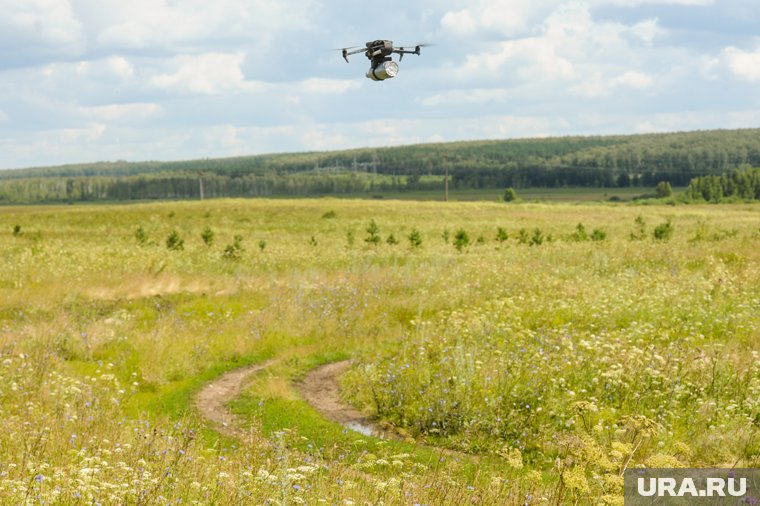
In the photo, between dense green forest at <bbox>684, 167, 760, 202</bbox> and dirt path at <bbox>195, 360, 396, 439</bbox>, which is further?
dense green forest at <bbox>684, 167, 760, 202</bbox>

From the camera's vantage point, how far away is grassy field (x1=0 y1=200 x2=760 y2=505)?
637 cm

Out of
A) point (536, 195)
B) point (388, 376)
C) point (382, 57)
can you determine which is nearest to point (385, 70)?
point (382, 57)

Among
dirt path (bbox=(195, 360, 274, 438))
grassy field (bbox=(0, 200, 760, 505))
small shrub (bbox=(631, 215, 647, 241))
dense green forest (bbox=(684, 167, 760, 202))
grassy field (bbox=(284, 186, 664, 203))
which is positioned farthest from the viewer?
grassy field (bbox=(284, 186, 664, 203))

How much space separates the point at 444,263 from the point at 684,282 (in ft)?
32.6

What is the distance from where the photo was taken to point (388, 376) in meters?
11.6

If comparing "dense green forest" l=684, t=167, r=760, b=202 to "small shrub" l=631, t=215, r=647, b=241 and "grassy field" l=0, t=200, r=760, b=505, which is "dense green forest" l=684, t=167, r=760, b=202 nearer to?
"small shrub" l=631, t=215, r=647, b=241

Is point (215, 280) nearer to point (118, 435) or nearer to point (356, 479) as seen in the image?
point (118, 435)

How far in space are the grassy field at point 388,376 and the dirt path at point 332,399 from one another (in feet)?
1.02

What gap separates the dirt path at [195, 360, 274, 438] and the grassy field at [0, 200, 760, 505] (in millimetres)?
271

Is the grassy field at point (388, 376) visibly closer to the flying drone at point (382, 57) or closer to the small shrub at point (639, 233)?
the flying drone at point (382, 57)

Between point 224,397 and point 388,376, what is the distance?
3.12m

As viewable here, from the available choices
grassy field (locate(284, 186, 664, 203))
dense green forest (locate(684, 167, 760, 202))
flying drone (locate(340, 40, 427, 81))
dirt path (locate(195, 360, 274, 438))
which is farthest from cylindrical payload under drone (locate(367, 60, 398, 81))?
dense green forest (locate(684, 167, 760, 202))

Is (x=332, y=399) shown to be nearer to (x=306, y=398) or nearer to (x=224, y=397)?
(x=306, y=398)

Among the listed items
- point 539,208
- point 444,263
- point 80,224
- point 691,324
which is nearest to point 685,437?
point 691,324
